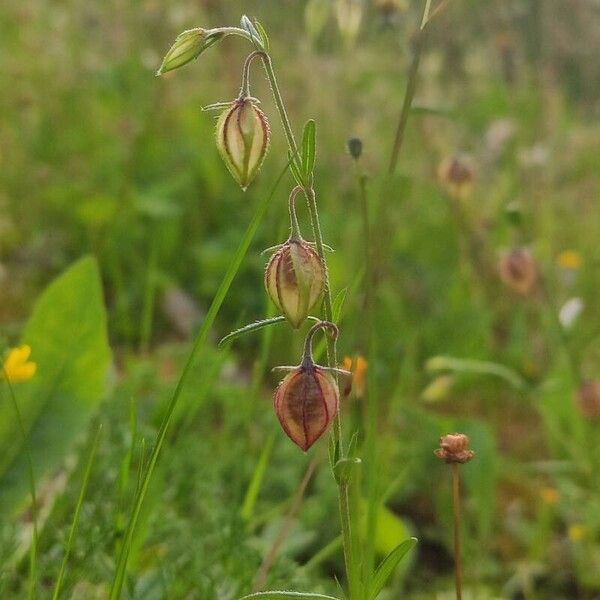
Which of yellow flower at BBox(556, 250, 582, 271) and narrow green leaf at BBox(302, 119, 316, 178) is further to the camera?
yellow flower at BBox(556, 250, 582, 271)

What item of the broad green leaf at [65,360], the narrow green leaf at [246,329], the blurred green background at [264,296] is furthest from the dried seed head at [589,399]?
the narrow green leaf at [246,329]

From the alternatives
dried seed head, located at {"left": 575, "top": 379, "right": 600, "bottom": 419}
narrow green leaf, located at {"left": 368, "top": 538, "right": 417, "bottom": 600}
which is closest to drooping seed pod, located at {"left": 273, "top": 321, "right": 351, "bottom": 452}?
narrow green leaf, located at {"left": 368, "top": 538, "right": 417, "bottom": 600}

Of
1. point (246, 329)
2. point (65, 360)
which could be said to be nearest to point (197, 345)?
point (246, 329)

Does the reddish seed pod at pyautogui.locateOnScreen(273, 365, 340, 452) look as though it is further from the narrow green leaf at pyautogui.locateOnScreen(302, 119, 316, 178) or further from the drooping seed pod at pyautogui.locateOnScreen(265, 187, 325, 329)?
the narrow green leaf at pyautogui.locateOnScreen(302, 119, 316, 178)

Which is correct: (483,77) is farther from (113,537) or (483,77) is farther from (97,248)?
(113,537)

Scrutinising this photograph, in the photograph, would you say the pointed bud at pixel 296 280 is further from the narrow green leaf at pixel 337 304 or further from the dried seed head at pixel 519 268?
the dried seed head at pixel 519 268

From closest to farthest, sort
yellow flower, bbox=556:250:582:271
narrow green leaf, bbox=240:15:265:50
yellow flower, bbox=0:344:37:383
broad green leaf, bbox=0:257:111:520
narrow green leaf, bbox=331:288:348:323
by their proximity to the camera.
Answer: narrow green leaf, bbox=240:15:265:50
narrow green leaf, bbox=331:288:348:323
yellow flower, bbox=0:344:37:383
broad green leaf, bbox=0:257:111:520
yellow flower, bbox=556:250:582:271

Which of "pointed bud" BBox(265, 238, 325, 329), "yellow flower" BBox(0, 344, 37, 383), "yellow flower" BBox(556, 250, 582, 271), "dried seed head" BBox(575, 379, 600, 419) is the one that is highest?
"pointed bud" BBox(265, 238, 325, 329)
